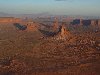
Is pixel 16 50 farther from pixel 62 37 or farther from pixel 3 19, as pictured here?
pixel 3 19

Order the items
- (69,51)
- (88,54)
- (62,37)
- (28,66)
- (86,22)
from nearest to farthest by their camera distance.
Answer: (28,66)
(88,54)
(69,51)
(62,37)
(86,22)

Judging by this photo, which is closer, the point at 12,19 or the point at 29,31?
the point at 29,31

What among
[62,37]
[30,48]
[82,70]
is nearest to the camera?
[82,70]

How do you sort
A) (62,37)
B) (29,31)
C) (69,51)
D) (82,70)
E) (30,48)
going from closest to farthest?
(82,70) < (69,51) < (30,48) < (62,37) < (29,31)

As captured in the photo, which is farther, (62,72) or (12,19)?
(12,19)

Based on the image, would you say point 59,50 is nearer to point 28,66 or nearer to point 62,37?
point 62,37

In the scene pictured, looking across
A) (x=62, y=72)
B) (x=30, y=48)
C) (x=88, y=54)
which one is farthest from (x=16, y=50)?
(x=62, y=72)

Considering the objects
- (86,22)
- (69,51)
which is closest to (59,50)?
(69,51)

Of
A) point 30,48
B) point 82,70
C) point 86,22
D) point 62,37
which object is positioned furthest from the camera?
point 86,22
